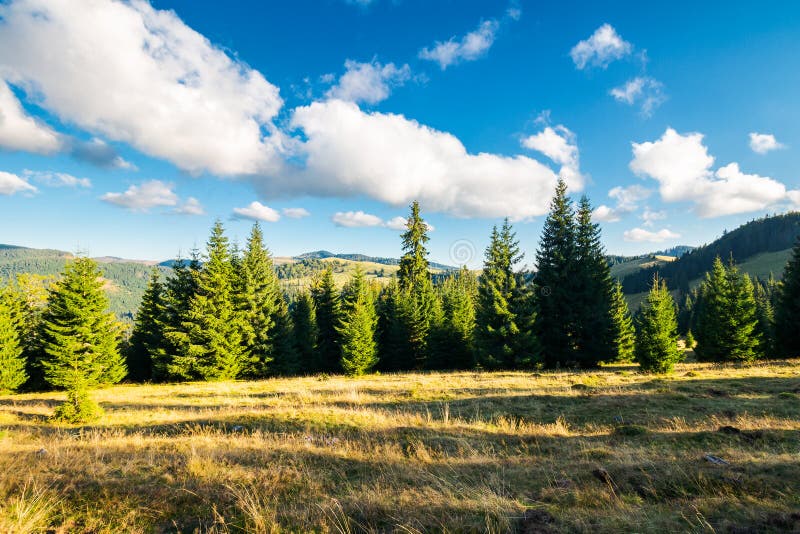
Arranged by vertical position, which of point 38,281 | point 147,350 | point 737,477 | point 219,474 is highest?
point 38,281

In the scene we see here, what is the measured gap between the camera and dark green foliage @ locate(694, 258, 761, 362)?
31516 mm

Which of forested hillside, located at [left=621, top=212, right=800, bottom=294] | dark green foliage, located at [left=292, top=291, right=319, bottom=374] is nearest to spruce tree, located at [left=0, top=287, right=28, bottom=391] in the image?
dark green foliage, located at [left=292, top=291, right=319, bottom=374]

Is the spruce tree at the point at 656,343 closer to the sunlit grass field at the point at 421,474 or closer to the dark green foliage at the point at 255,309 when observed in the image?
the sunlit grass field at the point at 421,474

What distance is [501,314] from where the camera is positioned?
1193 inches

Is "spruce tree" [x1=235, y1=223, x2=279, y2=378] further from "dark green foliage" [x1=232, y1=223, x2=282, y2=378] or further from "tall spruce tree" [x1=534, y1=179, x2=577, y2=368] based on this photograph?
"tall spruce tree" [x1=534, y1=179, x2=577, y2=368]

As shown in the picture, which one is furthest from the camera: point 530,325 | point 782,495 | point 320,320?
point 320,320

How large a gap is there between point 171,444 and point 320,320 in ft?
120

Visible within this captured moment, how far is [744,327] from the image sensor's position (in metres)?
31.5

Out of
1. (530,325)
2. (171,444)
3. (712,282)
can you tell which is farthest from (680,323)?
(171,444)

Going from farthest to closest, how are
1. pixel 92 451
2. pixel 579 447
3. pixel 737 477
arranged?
pixel 579 447 → pixel 92 451 → pixel 737 477

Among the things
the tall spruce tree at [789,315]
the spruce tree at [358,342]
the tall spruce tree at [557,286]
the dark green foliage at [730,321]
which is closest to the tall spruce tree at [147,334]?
the spruce tree at [358,342]

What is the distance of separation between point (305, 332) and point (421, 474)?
36.6 metres

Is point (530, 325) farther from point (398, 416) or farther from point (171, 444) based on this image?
point (171, 444)

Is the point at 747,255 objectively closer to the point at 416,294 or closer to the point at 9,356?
the point at 416,294
